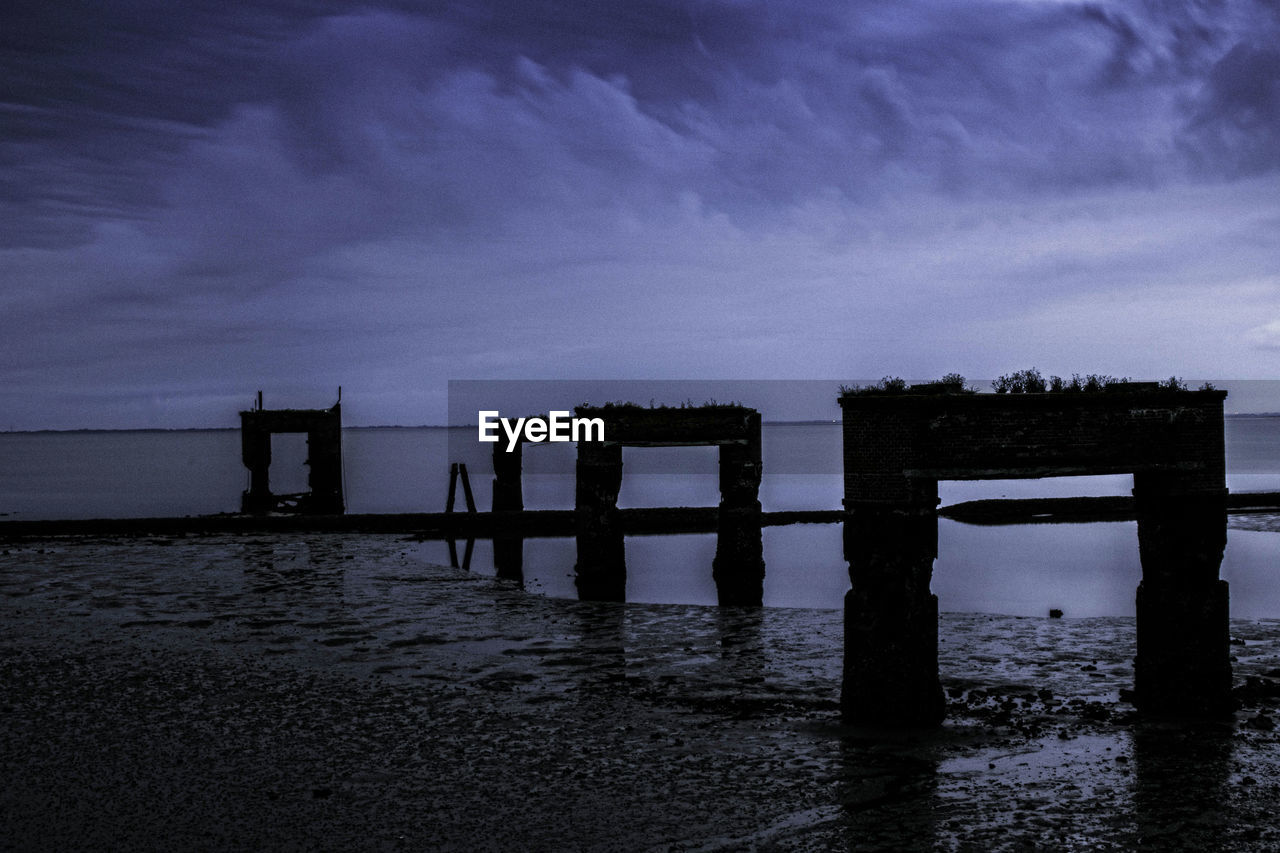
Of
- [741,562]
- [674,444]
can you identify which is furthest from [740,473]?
[741,562]

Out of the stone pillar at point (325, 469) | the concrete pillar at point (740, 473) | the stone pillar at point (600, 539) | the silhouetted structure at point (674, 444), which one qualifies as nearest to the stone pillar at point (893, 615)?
the silhouetted structure at point (674, 444)

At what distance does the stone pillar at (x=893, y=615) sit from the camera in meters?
10.8

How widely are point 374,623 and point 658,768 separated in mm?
9357

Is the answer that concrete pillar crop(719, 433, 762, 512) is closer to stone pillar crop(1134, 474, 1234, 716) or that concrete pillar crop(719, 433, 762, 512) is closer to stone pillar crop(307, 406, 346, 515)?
stone pillar crop(1134, 474, 1234, 716)

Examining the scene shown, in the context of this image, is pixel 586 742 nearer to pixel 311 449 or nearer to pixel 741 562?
pixel 741 562

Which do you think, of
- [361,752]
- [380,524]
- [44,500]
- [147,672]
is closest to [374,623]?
[147,672]

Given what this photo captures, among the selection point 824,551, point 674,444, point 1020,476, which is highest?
point 674,444

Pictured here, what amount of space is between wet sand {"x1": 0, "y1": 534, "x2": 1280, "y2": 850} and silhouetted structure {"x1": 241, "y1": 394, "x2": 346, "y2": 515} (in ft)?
61.4

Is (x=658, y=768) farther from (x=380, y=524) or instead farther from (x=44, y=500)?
(x=44, y=500)

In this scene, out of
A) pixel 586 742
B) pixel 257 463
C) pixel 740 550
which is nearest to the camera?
pixel 586 742

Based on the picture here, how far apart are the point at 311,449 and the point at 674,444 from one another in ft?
72.0

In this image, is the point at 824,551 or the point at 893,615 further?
the point at 824,551

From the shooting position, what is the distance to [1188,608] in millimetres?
11273

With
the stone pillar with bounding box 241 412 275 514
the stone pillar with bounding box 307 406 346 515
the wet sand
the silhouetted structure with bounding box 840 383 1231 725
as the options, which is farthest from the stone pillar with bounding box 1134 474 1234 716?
the stone pillar with bounding box 241 412 275 514
